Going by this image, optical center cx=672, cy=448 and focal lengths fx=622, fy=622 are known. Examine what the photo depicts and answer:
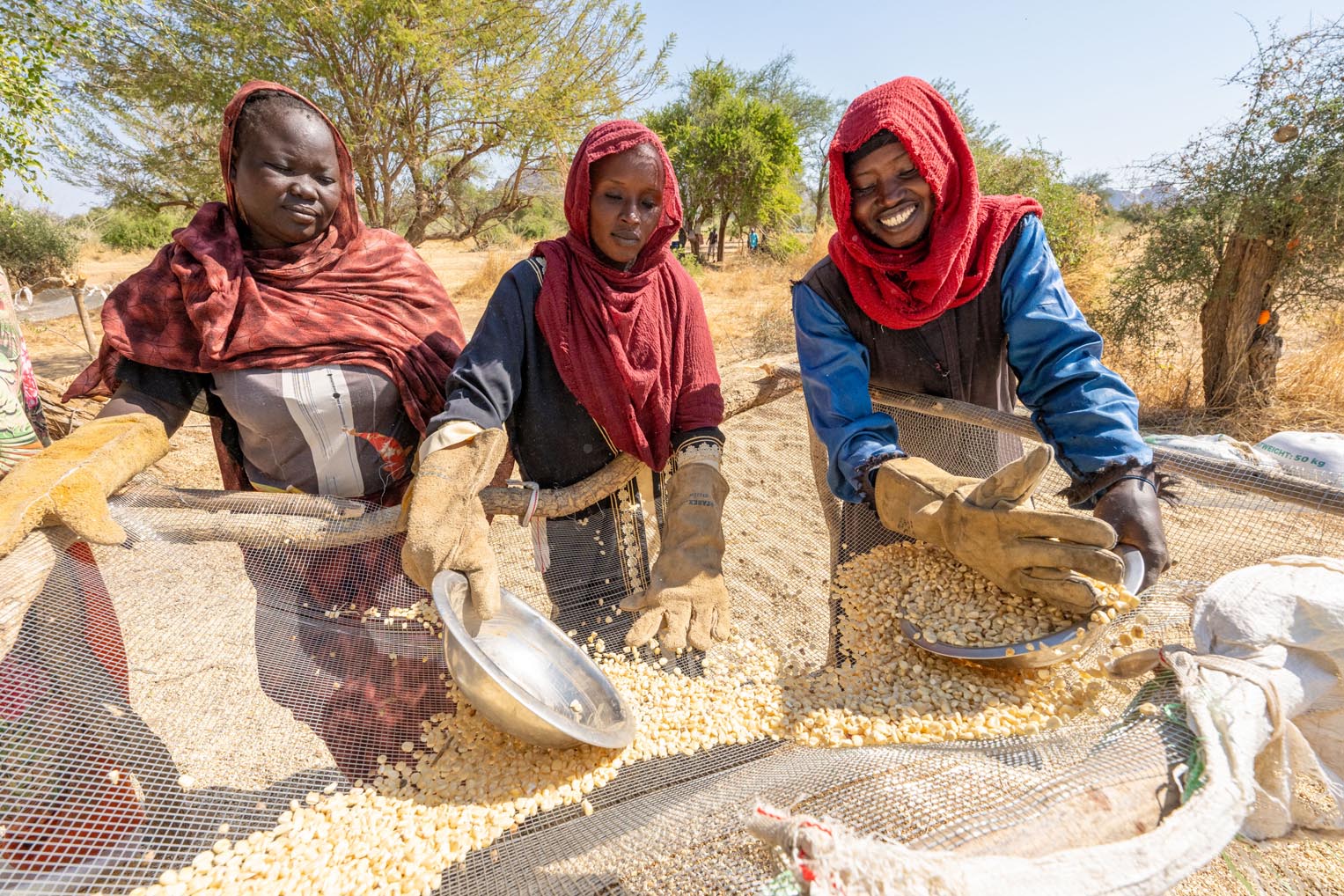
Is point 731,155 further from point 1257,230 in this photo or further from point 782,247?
point 1257,230

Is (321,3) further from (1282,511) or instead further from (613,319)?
(1282,511)

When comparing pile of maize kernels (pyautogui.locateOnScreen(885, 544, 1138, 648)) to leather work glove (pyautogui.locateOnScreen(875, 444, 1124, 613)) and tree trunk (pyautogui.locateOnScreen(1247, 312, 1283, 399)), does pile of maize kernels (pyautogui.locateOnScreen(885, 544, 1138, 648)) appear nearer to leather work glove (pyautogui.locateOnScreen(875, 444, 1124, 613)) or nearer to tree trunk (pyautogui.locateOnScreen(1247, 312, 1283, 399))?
leather work glove (pyautogui.locateOnScreen(875, 444, 1124, 613))

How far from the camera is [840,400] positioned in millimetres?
2023

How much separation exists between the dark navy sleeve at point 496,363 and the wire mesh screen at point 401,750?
558 millimetres

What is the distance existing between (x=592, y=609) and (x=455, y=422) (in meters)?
0.92

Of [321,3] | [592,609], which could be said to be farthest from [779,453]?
[321,3]

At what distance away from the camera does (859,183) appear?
196cm

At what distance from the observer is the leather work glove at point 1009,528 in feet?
4.81

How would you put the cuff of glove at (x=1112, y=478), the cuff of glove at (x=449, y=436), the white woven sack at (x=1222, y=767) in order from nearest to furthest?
the white woven sack at (x=1222, y=767)
the cuff of glove at (x=1112, y=478)
the cuff of glove at (x=449, y=436)

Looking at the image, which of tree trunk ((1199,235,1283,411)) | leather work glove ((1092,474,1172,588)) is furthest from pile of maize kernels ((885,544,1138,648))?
tree trunk ((1199,235,1283,411))

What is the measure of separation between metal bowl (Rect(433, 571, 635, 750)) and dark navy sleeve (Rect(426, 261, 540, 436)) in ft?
1.62

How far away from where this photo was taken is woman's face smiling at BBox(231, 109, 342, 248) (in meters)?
1.89

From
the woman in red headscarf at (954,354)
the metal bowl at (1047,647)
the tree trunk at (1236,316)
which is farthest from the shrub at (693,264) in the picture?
the metal bowl at (1047,647)

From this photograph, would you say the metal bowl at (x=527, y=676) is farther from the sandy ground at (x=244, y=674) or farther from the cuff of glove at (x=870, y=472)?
the cuff of glove at (x=870, y=472)
